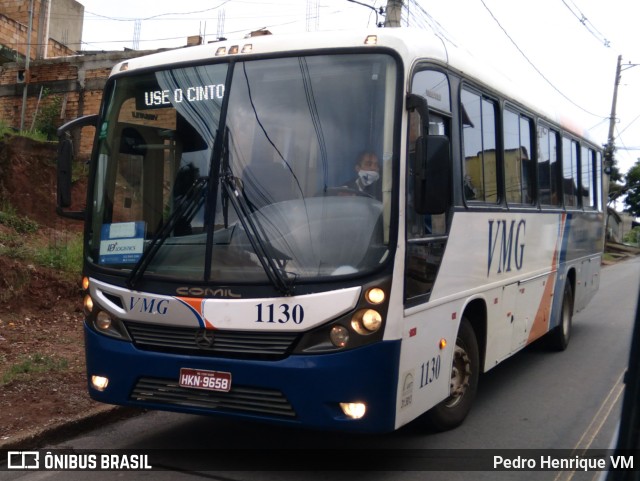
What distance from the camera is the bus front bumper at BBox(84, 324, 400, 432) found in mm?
4641

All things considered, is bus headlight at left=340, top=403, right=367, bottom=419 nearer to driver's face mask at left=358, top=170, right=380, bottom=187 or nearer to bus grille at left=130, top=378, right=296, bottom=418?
bus grille at left=130, top=378, right=296, bottom=418

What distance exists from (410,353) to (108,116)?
9.60 ft

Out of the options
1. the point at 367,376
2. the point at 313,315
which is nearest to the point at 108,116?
the point at 313,315

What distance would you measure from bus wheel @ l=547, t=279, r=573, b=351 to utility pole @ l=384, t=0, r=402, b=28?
16.6 ft

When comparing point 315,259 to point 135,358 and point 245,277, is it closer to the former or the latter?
point 245,277

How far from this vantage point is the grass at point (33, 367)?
22.6 ft

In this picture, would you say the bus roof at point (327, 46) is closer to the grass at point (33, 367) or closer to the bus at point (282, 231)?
the bus at point (282, 231)

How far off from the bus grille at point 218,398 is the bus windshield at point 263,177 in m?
0.73

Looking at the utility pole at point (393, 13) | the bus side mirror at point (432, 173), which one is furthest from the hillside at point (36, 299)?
the utility pole at point (393, 13)

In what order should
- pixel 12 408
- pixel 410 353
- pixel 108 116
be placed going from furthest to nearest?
pixel 12 408, pixel 108 116, pixel 410 353

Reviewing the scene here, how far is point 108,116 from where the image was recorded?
577cm

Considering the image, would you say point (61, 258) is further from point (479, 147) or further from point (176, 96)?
point (479, 147)

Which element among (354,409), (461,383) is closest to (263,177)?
(354,409)

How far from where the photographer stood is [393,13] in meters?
12.2
